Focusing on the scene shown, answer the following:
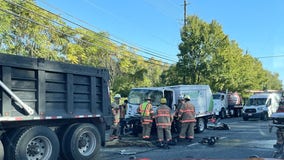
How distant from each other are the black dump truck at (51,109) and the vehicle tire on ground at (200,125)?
8.17 metres

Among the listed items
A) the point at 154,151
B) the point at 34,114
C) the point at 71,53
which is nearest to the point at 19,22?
the point at 71,53

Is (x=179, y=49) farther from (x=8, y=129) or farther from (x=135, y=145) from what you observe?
(x=8, y=129)

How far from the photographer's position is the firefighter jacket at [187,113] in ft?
45.5

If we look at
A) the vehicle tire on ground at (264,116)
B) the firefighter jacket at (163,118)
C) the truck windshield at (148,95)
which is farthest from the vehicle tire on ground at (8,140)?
the vehicle tire on ground at (264,116)

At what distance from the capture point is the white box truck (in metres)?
16.0

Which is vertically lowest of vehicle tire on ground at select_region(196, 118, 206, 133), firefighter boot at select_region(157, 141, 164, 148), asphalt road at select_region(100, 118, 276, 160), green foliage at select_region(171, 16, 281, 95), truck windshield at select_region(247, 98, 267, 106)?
asphalt road at select_region(100, 118, 276, 160)

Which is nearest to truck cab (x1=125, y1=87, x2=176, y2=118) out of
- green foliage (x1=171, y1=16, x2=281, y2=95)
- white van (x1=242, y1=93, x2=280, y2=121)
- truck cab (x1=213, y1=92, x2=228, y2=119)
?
white van (x1=242, y1=93, x2=280, y2=121)

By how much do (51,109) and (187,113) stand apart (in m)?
6.63

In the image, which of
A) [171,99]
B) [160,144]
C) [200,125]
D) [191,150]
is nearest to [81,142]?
[191,150]

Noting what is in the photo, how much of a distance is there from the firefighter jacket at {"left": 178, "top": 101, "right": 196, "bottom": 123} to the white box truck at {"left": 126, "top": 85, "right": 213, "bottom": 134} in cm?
187

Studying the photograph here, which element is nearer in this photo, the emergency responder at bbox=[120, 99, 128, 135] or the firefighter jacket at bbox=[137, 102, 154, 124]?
the firefighter jacket at bbox=[137, 102, 154, 124]

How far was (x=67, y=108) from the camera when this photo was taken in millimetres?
8852

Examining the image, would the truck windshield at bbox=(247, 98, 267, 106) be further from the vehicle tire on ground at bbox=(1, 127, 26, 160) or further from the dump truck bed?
the vehicle tire on ground at bbox=(1, 127, 26, 160)

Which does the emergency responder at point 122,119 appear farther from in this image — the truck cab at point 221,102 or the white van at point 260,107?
the truck cab at point 221,102
